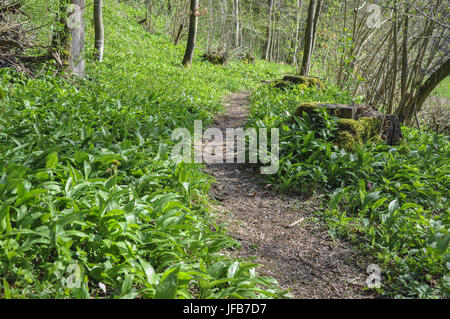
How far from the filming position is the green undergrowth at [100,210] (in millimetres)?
1817

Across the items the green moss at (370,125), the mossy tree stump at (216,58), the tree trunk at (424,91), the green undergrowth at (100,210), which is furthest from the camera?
the mossy tree stump at (216,58)

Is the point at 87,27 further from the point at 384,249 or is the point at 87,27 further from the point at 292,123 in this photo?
the point at 384,249

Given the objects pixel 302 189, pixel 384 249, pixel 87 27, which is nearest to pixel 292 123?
pixel 302 189

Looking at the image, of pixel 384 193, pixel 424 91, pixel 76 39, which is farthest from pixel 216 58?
pixel 384 193

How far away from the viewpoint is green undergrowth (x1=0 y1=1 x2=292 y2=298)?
182 centimetres

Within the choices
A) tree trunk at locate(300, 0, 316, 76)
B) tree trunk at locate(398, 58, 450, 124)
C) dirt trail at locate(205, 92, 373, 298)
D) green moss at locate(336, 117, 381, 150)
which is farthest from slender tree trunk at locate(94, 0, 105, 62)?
tree trunk at locate(398, 58, 450, 124)

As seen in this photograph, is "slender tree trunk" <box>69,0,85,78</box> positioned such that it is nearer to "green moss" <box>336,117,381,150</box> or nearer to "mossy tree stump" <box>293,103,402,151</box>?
"mossy tree stump" <box>293,103,402,151</box>

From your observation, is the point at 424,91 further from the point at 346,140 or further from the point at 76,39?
the point at 76,39

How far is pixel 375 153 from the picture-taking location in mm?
4465

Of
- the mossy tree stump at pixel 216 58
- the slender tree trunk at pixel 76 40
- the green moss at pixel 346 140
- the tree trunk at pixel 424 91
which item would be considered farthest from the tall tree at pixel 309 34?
the slender tree trunk at pixel 76 40

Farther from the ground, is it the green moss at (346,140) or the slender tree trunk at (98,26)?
the slender tree trunk at (98,26)

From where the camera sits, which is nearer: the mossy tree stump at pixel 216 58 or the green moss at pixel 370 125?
the green moss at pixel 370 125

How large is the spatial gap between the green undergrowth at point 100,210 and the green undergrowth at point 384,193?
1.08 meters

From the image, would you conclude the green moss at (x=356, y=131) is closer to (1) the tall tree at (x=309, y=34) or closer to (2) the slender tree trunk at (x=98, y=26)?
(1) the tall tree at (x=309, y=34)
